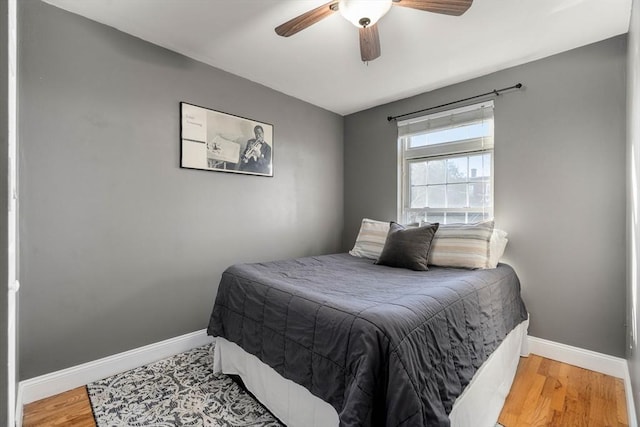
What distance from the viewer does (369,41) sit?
183cm

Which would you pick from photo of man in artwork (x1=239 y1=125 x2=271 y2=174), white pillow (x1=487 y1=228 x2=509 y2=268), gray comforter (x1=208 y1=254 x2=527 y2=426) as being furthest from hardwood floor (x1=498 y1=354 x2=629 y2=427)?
photo of man in artwork (x1=239 y1=125 x2=271 y2=174)

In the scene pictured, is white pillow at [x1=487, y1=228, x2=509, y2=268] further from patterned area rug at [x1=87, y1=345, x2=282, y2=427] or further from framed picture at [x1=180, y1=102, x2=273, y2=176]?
framed picture at [x1=180, y1=102, x2=273, y2=176]

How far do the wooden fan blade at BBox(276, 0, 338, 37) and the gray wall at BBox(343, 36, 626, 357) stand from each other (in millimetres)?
1825

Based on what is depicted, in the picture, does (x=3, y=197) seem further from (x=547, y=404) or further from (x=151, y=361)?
(x=547, y=404)

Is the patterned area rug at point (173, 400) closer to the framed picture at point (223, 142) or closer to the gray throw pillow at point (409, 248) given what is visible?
the gray throw pillow at point (409, 248)

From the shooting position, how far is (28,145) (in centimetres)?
175

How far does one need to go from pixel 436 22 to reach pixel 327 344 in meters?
2.12

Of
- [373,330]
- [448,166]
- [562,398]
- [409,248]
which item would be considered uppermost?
[448,166]

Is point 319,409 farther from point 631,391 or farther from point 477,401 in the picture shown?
point 631,391

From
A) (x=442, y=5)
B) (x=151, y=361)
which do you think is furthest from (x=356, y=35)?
(x=151, y=361)

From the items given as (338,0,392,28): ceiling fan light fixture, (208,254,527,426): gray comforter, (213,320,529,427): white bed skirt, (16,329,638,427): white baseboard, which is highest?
(338,0,392,28): ceiling fan light fixture

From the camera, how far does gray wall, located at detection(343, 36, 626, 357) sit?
2135 mm

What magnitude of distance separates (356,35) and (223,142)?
1403 millimetres

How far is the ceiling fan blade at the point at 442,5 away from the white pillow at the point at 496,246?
1.63 metres
